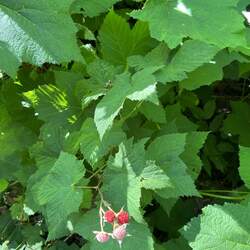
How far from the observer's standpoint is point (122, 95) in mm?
1435

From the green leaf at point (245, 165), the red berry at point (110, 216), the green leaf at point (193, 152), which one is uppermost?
the red berry at point (110, 216)

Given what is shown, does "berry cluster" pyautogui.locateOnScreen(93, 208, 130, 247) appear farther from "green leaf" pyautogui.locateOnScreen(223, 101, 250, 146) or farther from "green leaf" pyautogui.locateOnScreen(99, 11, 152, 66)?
"green leaf" pyautogui.locateOnScreen(223, 101, 250, 146)

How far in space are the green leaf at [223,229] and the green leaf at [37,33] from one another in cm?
58

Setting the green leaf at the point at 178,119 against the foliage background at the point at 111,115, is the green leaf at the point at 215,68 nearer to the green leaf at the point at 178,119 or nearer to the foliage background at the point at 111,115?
the foliage background at the point at 111,115

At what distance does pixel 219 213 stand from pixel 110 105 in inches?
16.9

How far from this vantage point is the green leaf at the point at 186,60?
4.96 ft

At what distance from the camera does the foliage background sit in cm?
143

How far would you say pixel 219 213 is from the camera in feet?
4.75

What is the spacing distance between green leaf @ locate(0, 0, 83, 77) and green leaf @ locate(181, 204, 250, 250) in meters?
0.58

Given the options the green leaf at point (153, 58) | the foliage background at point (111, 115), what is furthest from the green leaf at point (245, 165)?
the green leaf at point (153, 58)

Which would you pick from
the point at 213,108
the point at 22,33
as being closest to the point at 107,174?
the point at 22,33

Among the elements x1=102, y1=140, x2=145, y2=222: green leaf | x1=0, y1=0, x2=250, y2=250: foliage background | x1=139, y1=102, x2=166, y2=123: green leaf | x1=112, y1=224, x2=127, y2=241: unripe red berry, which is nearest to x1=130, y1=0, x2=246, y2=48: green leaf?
x1=0, y1=0, x2=250, y2=250: foliage background

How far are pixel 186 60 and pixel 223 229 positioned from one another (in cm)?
50

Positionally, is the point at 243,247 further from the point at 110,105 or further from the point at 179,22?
the point at 179,22
